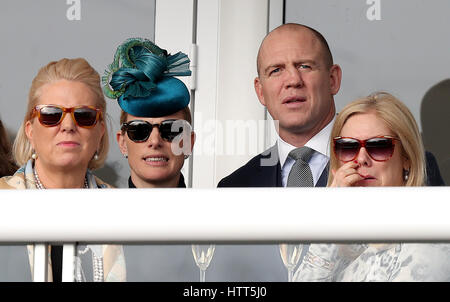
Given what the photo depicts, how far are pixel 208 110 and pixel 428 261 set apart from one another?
1715 mm

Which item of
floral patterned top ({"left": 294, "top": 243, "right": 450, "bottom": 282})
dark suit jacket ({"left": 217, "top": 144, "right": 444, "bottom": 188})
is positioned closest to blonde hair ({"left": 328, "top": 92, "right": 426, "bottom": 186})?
dark suit jacket ({"left": 217, "top": 144, "right": 444, "bottom": 188})

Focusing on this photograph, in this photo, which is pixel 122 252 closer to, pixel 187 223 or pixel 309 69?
pixel 187 223

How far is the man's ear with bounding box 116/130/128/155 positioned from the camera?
2233 mm

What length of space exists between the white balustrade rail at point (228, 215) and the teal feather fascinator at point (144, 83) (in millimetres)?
1342

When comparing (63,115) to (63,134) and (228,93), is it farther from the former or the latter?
(228,93)

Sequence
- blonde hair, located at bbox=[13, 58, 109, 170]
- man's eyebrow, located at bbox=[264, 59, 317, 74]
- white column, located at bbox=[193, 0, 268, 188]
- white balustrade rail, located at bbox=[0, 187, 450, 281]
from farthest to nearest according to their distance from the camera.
Answer: white column, located at bbox=[193, 0, 268, 188] < man's eyebrow, located at bbox=[264, 59, 317, 74] < blonde hair, located at bbox=[13, 58, 109, 170] < white balustrade rail, located at bbox=[0, 187, 450, 281]

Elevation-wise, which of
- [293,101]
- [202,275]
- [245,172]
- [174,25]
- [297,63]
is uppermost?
[174,25]

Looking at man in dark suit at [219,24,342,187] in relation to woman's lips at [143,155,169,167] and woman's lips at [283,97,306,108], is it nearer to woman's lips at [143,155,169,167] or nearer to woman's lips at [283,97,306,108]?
woman's lips at [283,97,306,108]

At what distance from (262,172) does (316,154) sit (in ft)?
0.56

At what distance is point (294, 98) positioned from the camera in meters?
2.27

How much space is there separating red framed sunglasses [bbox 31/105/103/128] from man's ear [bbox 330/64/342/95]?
0.71m

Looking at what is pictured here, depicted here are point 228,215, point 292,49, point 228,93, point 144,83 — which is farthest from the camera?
point 228,93

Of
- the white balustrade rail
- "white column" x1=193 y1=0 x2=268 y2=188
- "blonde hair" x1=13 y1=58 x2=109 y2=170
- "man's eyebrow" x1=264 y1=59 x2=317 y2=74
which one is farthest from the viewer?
"white column" x1=193 y1=0 x2=268 y2=188

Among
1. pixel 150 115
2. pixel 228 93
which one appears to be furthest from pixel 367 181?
pixel 228 93
